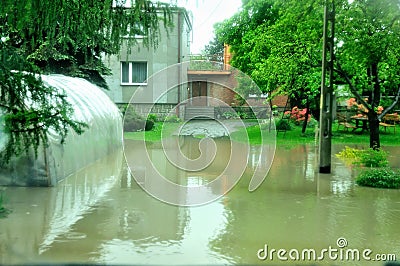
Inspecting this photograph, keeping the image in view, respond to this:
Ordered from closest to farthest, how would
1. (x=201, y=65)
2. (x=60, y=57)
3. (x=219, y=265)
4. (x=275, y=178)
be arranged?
(x=219, y=265) → (x=275, y=178) → (x=60, y=57) → (x=201, y=65)

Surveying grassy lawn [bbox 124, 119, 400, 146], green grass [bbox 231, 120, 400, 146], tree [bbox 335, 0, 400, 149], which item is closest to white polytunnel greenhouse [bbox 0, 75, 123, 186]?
grassy lawn [bbox 124, 119, 400, 146]

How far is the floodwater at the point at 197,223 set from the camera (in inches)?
232

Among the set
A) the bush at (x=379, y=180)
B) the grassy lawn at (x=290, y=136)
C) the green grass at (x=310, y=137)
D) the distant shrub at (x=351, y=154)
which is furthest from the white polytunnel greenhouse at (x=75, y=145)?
the distant shrub at (x=351, y=154)

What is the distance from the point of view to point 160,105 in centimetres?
3172

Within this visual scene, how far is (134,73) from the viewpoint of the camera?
1262 inches

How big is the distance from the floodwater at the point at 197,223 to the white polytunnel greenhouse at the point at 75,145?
0.37 metres

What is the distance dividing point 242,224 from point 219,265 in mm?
1862

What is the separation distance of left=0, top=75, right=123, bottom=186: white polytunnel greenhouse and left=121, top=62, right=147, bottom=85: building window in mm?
12605

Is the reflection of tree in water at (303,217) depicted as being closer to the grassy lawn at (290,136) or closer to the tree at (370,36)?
the tree at (370,36)

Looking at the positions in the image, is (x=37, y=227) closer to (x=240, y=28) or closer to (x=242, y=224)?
(x=242, y=224)

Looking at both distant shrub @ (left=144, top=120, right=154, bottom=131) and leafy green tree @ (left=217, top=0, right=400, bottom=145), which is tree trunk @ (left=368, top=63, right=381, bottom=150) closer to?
leafy green tree @ (left=217, top=0, right=400, bottom=145)

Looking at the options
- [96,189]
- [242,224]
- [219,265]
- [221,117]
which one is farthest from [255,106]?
[219,265]

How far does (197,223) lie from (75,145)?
5543mm

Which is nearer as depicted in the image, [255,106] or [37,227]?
[37,227]
